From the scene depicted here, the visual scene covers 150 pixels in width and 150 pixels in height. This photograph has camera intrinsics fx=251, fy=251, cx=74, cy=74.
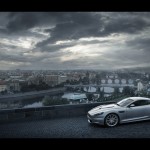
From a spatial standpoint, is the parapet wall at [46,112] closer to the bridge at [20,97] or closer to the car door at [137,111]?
the bridge at [20,97]

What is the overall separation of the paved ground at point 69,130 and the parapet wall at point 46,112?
1.71 feet

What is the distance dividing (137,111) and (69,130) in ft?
8.83

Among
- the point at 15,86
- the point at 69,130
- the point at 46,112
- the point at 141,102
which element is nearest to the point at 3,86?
the point at 15,86

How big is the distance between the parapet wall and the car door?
3.22 m

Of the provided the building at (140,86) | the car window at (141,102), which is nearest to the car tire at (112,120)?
the car window at (141,102)

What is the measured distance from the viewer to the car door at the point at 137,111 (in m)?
9.58

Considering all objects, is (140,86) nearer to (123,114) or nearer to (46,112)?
(123,114)

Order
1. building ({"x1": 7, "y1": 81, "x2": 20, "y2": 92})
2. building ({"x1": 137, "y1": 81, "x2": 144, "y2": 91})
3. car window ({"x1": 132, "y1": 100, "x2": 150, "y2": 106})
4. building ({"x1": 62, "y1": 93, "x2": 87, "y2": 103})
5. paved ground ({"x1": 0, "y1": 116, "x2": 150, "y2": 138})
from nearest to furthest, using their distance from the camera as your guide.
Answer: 1. paved ground ({"x1": 0, "y1": 116, "x2": 150, "y2": 138})
2. car window ({"x1": 132, "y1": 100, "x2": 150, "y2": 106})
3. building ({"x1": 137, "y1": 81, "x2": 144, "y2": 91})
4. building ({"x1": 62, "y1": 93, "x2": 87, "y2": 103})
5. building ({"x1": 7, "y1": 81, "x2": 20, "y2": 92})

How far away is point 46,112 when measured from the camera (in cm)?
1209

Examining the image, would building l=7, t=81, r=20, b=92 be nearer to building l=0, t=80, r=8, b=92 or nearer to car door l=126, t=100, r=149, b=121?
building l=0, t=80, r=8, b=92

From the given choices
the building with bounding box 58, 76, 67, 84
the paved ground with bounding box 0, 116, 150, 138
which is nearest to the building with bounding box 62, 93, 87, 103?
the building with bounding box 58, 76, 67, 84

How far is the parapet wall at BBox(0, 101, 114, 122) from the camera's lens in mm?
11641
